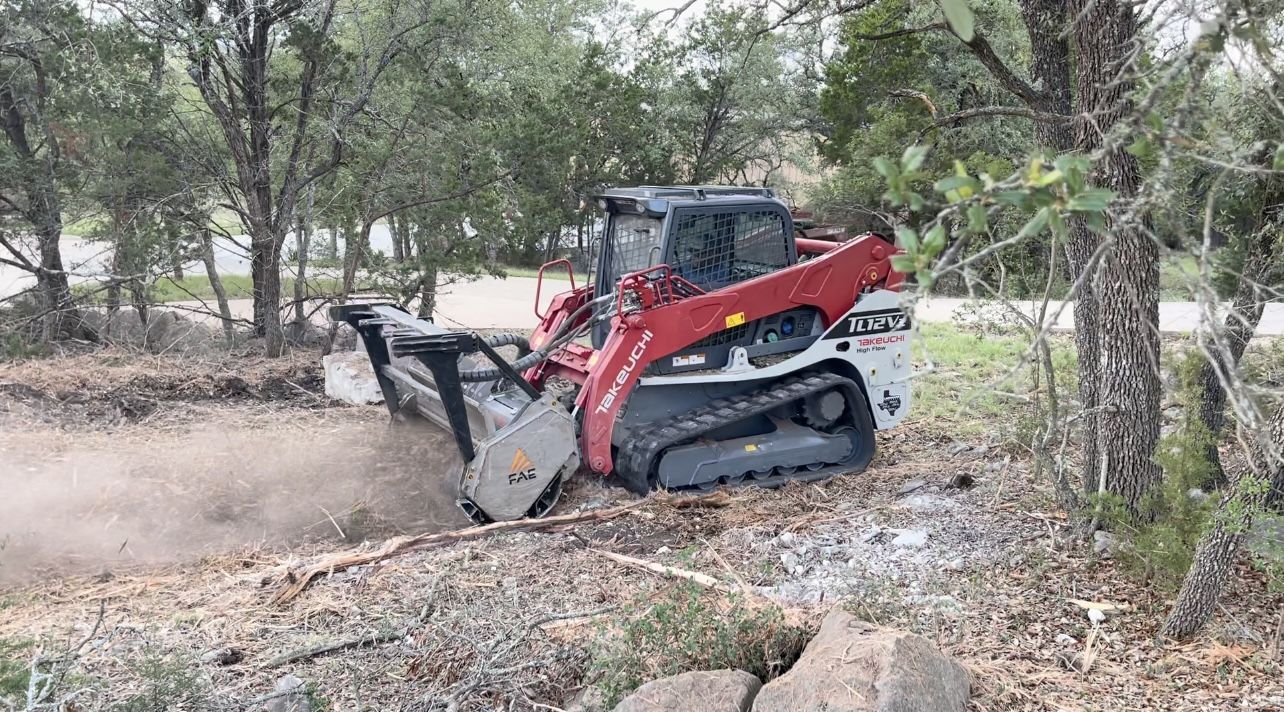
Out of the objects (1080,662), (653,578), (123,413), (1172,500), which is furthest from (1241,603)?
(123,413)

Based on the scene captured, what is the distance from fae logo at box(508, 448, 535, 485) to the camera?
18.8 ft

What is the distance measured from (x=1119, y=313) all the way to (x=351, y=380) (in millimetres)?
6437

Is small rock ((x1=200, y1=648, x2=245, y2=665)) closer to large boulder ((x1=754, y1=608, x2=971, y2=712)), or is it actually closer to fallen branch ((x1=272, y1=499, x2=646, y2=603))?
fallen branch ((x1=272, y1=499, x2=646, y2=603))

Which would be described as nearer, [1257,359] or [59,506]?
[59,506]

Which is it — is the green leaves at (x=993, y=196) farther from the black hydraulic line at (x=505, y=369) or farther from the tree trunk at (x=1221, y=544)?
the black hydraulic line at (x=505, y=369)

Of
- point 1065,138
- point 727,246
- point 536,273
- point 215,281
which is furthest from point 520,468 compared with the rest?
point 536,273

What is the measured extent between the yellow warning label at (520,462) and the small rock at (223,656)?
210 cm

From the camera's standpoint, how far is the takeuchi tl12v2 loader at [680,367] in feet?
19.2

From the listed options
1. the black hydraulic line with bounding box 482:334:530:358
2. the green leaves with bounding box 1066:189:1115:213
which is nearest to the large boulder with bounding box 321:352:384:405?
the black hydraulic line with bounding box 482:334:530:358

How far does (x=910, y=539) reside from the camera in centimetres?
517

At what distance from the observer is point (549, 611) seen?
419 centimetres

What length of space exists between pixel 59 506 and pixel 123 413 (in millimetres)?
2502

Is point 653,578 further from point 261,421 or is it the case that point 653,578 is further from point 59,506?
point 261,421

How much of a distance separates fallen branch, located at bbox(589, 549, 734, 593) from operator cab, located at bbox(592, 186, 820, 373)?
1.67 meters
